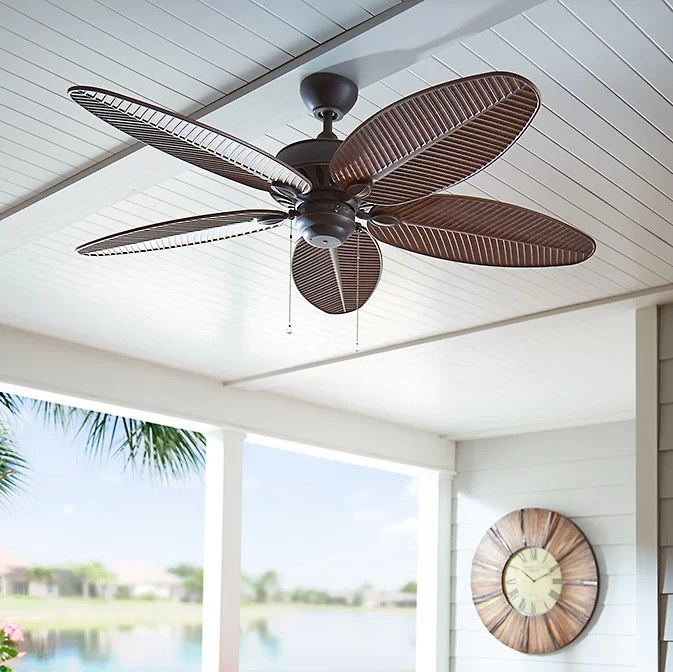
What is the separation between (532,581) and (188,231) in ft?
14.0

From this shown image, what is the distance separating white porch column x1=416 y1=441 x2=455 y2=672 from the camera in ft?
20.5

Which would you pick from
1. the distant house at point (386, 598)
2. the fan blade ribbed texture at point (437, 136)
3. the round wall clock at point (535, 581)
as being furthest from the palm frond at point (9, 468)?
the fan blade ribbed texture at point (437, 136)

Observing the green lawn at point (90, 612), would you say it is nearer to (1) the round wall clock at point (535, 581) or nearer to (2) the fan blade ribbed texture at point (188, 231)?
(1) the round wall clock at point (535, 581)

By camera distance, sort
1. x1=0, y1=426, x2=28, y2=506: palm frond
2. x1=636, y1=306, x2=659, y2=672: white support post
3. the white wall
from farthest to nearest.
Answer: x1=0, y1=426, x2=28, y2=506: palm frond, the white wall, x1=636, y1=306, x2=659, y2=672: white support post

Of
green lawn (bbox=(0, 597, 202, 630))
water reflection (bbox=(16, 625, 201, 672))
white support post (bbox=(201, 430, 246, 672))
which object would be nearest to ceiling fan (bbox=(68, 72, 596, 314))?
white support post (bbox=(201, 430, 246, 672))

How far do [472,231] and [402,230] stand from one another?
0.15 meters

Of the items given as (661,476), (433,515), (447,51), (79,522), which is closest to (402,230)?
(447,51)

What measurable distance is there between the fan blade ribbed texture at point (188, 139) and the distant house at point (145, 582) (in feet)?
17.9

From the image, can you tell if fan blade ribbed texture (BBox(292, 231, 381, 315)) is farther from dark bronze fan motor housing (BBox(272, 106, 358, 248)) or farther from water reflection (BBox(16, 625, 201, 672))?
water reflection (BBox(16, 625, 201, 672))

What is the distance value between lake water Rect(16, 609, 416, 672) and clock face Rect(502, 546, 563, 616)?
2007mm

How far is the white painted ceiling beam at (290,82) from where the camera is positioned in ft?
6.50

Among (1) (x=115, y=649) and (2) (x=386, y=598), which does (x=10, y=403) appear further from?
(2) (x=386, y=598)

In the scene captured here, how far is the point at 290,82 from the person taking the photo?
224 centimetres

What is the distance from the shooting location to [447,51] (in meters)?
2.23
